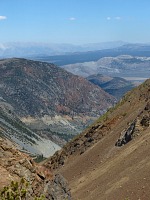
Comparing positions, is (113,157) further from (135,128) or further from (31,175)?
(31,175)

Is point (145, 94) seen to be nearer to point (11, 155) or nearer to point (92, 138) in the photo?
point (92, 138)

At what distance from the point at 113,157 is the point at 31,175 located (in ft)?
72.0

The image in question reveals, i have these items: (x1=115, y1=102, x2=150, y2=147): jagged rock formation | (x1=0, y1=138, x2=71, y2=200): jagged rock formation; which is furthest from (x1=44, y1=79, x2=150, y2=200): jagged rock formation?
(x1=0, y1=138, x2=71, y2=200): jagged rock formation

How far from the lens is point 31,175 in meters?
27.3

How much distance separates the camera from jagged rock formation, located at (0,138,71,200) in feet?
86.6

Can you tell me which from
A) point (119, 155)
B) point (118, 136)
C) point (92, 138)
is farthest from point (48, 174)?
point (92, 138)

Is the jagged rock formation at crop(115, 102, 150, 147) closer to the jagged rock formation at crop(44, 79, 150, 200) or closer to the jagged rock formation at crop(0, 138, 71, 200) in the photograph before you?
the jagged rock formation at crop(44, 79, 150, 200)

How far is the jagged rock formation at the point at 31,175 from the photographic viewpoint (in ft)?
86.6

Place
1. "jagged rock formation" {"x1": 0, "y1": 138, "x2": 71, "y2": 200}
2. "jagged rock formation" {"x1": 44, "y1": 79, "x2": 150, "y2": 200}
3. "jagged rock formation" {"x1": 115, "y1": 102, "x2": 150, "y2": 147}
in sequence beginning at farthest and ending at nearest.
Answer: "jagged rock formation" {"x1": 115, "y1": 102, "x2": 150, "y2": 147}, "jagged rock formation" {"x1": 44, "y1": 79, "x2": 150, "y2": 200}, "jagged rock formation" {"x1": 0, "y1": 138, "x2": 71, "y2": 200}

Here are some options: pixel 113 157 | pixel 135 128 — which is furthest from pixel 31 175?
pixel 135 128

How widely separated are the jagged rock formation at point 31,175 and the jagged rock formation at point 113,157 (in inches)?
297

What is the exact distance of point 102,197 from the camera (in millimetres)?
36125

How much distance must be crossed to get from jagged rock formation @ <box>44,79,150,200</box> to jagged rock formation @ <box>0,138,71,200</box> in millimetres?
7532

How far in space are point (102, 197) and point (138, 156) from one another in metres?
7.30
